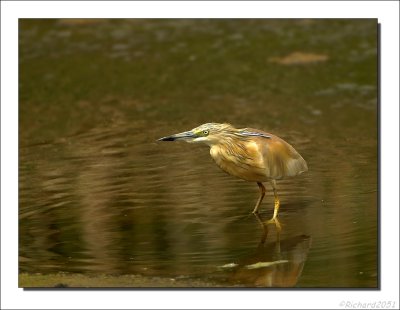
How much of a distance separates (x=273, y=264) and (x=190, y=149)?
3.64m

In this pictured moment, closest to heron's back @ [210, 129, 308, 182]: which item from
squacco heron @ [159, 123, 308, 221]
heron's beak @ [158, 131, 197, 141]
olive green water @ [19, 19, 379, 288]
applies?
squacco heron @ [159, 123, 308, 221]

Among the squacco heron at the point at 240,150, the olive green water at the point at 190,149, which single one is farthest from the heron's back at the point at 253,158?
the olive green water at the point at 190,149

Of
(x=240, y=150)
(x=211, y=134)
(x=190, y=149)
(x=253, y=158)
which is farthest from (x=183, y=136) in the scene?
(x=190, y=149)

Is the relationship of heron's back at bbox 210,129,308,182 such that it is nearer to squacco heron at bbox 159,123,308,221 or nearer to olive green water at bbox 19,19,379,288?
squacco heron at bbox 159,123,308,221

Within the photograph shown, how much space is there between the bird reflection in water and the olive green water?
2cm

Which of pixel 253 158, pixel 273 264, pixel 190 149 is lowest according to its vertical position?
pixel 273 264

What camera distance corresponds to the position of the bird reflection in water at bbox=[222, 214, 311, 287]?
21.9 feet

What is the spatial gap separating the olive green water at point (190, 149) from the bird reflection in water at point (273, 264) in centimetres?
2

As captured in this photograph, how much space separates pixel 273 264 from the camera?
703cm

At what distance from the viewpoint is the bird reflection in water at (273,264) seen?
6.67 m

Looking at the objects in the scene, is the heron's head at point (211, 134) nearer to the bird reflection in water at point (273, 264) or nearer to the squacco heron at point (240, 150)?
the squacco heron at point (240, 150)

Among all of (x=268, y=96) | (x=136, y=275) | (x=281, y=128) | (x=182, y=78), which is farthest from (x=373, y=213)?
(x=182, y=78)

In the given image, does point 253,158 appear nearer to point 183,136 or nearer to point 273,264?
point 183,136

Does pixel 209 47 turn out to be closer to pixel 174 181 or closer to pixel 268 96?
pixel 268 96
